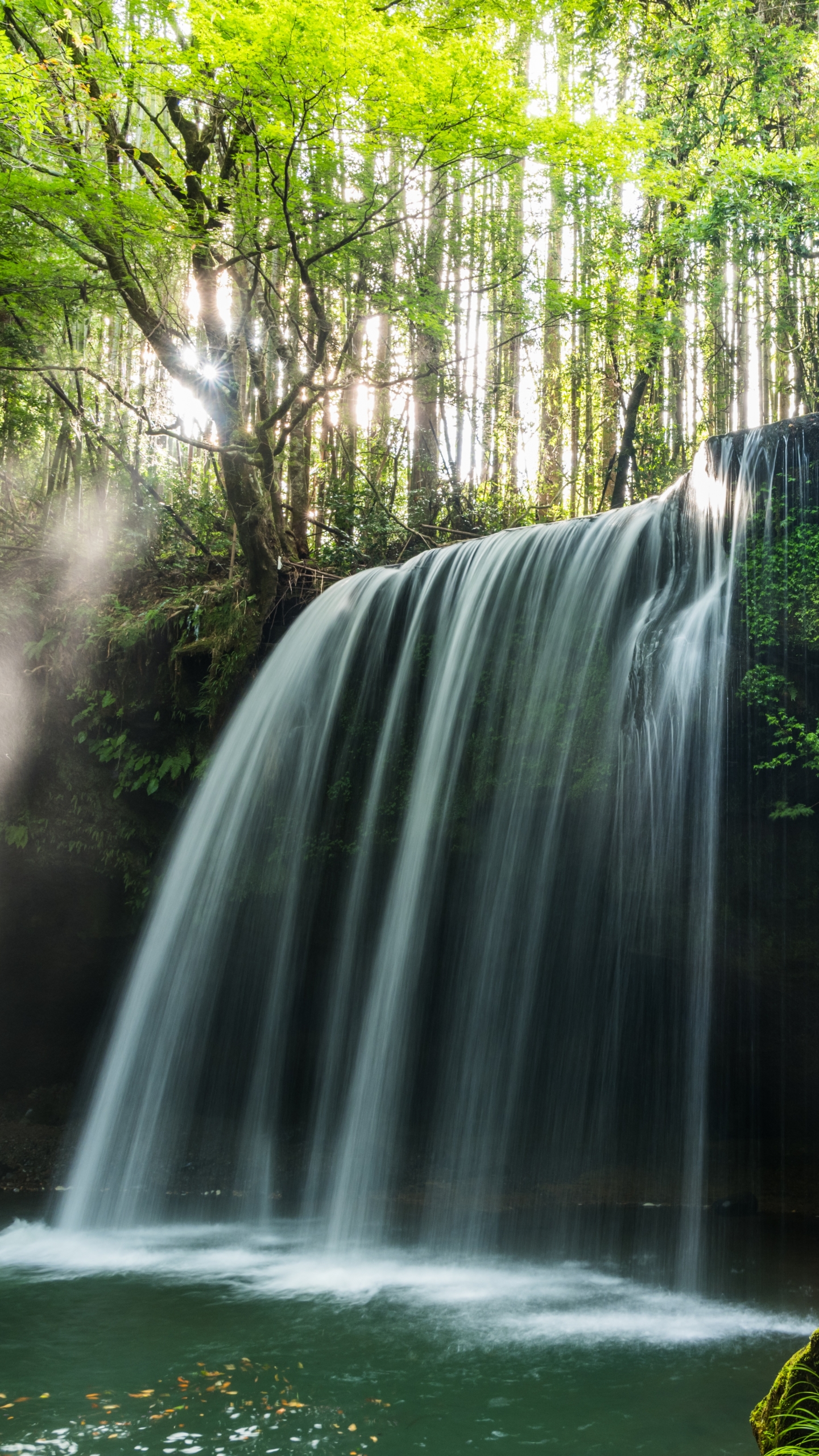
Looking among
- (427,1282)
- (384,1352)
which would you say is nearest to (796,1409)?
(384,1352)

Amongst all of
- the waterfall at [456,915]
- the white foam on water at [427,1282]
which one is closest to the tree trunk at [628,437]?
the waterfall at [456,915]

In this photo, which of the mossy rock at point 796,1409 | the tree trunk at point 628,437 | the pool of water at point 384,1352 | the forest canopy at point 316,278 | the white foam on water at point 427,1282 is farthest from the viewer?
the tree trunk at point 628,437

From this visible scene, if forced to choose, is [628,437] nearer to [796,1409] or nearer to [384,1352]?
A: [384,1352]

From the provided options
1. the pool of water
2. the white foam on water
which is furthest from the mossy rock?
the white foam on water

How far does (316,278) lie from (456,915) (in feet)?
29.0

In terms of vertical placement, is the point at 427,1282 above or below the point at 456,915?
below

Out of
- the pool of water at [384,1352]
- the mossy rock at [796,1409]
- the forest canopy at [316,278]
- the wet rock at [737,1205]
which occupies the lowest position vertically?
the pool of water at [384,1352]

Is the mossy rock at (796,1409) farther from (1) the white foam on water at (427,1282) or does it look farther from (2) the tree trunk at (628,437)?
(2) the tree trunk at (628,437)

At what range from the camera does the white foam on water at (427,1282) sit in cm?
443

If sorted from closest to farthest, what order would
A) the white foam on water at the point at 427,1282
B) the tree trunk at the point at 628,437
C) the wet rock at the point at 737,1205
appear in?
the white foam on water at the point at 427,1282, the wet rock at the point at 737,1205, the tree trunk at the point at 628,437

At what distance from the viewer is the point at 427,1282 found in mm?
5191

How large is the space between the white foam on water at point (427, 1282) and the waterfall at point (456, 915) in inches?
16.5

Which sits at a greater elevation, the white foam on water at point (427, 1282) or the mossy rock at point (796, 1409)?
the mossy rock at point (796, 1409)

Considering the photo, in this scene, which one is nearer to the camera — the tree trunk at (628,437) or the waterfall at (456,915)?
the waterfall at (456,915)
